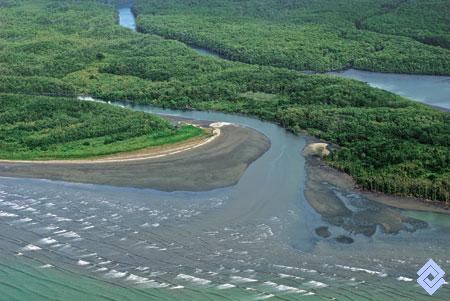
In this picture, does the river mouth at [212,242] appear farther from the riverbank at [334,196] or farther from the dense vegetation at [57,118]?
the dense vegetation at [57,118]

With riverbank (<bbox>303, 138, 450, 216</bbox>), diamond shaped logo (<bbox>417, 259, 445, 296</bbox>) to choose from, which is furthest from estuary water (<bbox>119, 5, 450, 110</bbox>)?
diamond shaped logo (<bbox>417, 259, 445, 296</bbox>)

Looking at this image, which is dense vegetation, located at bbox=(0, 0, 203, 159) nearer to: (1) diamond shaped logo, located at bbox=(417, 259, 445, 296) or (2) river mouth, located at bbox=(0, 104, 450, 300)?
(2) river mouth, located at bbox=(0, 104, 450, 300)

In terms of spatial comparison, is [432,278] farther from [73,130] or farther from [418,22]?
[418,22]

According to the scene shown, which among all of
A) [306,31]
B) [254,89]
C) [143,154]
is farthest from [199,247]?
[306,31]

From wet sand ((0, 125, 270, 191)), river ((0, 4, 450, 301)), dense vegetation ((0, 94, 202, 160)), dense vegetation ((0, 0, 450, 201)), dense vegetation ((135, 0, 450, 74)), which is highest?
dense vegetation ((135, 0, 450, 74))

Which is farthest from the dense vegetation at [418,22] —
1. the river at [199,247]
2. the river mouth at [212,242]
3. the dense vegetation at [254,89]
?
the river at [199,247]

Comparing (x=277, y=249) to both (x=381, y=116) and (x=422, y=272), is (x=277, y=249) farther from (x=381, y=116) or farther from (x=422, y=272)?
(x=381, y=116)
